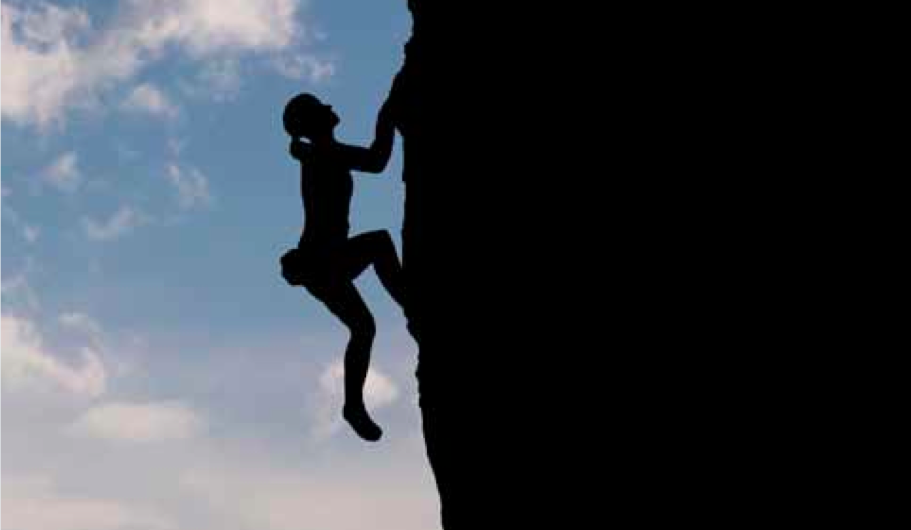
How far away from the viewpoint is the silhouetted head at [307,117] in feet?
22.5

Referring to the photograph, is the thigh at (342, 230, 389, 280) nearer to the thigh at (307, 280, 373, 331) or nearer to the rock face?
the thigh at (307, 280, 373, 331)

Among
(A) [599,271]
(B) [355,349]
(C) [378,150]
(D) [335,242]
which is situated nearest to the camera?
(A) [599,271]

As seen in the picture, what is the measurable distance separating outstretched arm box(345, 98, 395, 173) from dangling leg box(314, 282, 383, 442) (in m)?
0.77

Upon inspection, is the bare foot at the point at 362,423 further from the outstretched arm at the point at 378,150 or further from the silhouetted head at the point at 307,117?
the silhouetted head at the point at 307,117

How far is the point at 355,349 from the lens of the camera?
698 cm

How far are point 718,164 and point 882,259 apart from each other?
80 cm

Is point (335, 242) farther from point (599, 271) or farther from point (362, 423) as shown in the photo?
point (599, 271)

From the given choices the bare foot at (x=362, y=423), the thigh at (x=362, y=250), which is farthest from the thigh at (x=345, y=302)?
the bare foot at (x=362, y=423)

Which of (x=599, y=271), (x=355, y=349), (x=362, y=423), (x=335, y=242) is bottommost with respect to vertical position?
(x=599, y=271)

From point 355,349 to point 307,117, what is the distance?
1526mm

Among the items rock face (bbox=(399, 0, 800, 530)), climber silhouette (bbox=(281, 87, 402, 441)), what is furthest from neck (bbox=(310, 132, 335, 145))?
rock face (bbox=(399, 0, 800, 530))

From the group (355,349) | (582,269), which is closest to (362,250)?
(355,349)

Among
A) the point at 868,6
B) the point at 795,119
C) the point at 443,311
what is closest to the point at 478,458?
the point at 443,311

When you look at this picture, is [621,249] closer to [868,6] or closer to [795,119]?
[795,119]
